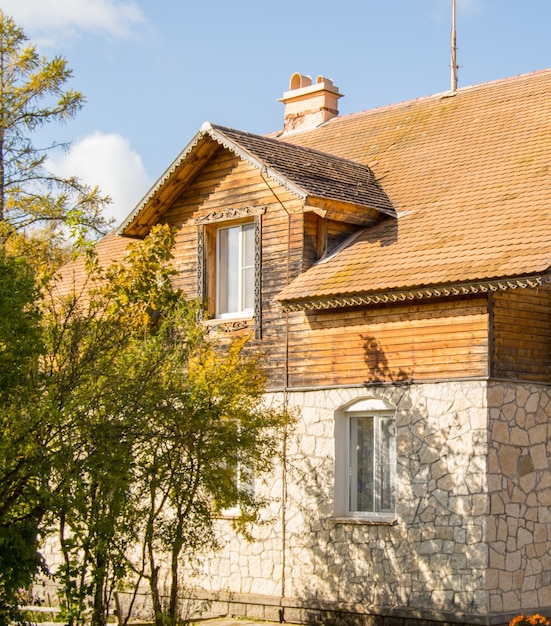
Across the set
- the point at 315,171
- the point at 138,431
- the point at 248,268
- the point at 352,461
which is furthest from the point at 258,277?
the point at 138,431

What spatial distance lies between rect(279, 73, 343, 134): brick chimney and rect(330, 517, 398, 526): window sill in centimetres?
1070

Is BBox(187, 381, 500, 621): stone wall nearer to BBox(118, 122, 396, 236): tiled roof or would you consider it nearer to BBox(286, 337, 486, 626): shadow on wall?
BBox(286, 337, 486, 626): shadow on wall

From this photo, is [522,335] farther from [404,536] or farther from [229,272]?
[229,272]

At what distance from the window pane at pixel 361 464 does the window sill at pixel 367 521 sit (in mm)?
250

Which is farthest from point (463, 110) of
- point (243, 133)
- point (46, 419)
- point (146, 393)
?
point (46, 419)

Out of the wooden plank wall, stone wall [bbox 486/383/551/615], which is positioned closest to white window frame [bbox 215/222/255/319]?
the wooden plank wall

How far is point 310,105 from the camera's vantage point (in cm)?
2541

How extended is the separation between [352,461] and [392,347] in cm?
183

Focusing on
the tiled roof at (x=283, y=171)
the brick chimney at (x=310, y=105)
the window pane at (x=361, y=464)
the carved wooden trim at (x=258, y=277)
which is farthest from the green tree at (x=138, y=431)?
the brick chimney at (x=310, y=105)

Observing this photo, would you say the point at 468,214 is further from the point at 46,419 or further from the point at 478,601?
the point at 46,419

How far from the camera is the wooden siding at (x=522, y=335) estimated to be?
50.5ft

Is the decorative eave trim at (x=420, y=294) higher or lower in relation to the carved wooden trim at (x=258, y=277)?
lower

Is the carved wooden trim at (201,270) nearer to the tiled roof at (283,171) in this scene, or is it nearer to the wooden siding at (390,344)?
the tiled roof at (283,171)

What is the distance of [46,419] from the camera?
11594mm
